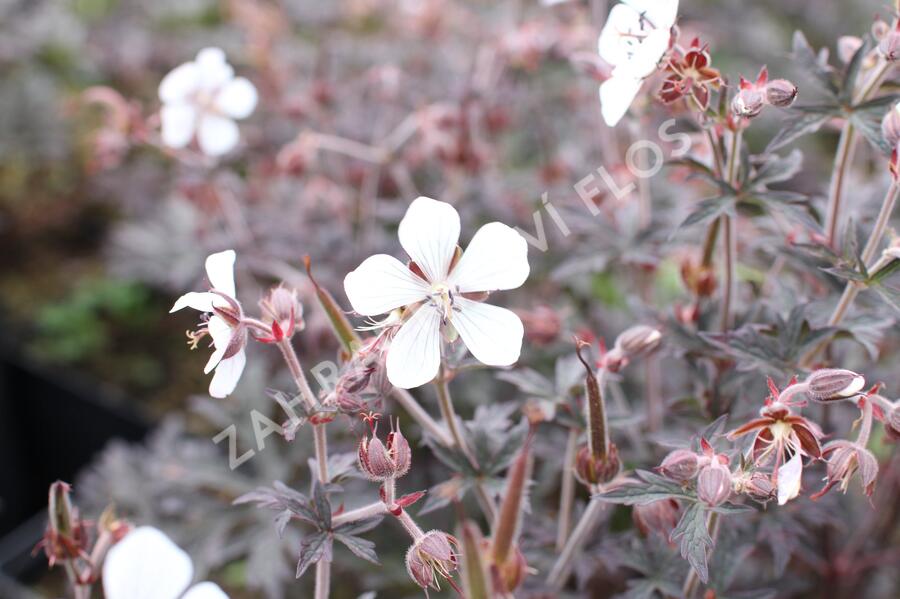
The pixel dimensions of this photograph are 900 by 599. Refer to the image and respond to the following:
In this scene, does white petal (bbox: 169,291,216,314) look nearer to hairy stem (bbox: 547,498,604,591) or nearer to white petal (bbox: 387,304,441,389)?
white petal (bbox: 387,304,441,389)

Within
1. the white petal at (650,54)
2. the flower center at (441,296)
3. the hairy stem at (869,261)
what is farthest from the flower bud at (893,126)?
the flower center at (441,296)

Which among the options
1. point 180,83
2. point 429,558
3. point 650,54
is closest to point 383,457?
point 429,558

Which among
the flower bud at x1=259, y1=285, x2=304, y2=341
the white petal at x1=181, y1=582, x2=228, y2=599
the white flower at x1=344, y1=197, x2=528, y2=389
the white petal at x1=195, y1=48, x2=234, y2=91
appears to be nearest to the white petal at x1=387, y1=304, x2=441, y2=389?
the white flower at x1=344, y1=197, x2=528, y2=389

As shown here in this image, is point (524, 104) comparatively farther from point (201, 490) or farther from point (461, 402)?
point (201, 490)

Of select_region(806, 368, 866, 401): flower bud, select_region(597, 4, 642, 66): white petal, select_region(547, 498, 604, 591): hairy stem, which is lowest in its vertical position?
select_region(547, 498, 604, 591): hairy stem

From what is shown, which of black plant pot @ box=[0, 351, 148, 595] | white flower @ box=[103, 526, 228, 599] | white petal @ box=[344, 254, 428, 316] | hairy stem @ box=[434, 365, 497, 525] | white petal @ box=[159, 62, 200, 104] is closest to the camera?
white flower @ box=[103, 526, 228, 599]

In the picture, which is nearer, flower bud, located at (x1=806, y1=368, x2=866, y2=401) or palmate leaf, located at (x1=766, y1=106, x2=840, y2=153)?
flower bud, located at (x1=806, y1=368, x2=866, y2=401)

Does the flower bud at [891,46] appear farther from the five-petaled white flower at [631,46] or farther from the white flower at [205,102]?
the white flower at [205,102]
